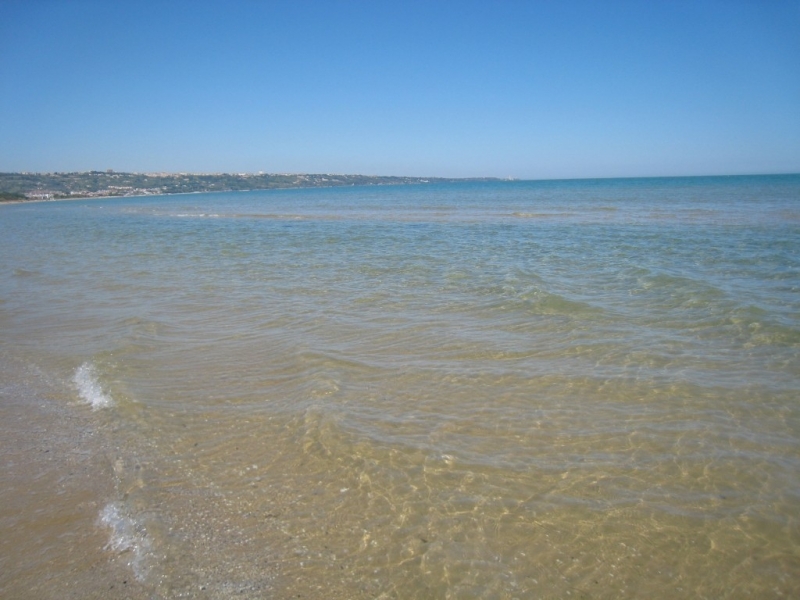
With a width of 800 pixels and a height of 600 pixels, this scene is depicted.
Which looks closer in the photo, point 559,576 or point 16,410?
point 559,576

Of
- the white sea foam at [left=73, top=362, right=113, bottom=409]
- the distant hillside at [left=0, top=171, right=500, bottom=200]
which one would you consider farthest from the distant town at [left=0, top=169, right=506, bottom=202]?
the white sea foam at [left=73, top=362, right=113, bottom=409]

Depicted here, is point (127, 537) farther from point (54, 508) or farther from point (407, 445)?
point (407, 445)

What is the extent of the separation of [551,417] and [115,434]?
4163 millimetres

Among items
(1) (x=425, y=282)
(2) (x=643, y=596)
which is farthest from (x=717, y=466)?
(1) (x=425, y=282)

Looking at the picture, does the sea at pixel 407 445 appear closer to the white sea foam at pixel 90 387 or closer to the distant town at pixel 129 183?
the white sea foam at pixel 90 387

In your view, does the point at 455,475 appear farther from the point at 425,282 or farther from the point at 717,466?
the point at 425,282

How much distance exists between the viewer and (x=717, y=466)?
3.96 m

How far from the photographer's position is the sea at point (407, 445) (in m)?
2.94

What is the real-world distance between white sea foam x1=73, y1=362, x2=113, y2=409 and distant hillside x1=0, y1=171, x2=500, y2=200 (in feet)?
415

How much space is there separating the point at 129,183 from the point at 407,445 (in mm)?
181847

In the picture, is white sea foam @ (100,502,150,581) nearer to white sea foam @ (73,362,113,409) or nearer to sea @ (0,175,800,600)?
sea @ (0,175,800,600)

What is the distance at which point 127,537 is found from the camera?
10.2 ft

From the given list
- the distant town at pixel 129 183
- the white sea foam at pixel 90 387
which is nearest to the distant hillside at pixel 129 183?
the distant town at pixel 129 183

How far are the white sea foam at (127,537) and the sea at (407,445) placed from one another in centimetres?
1
